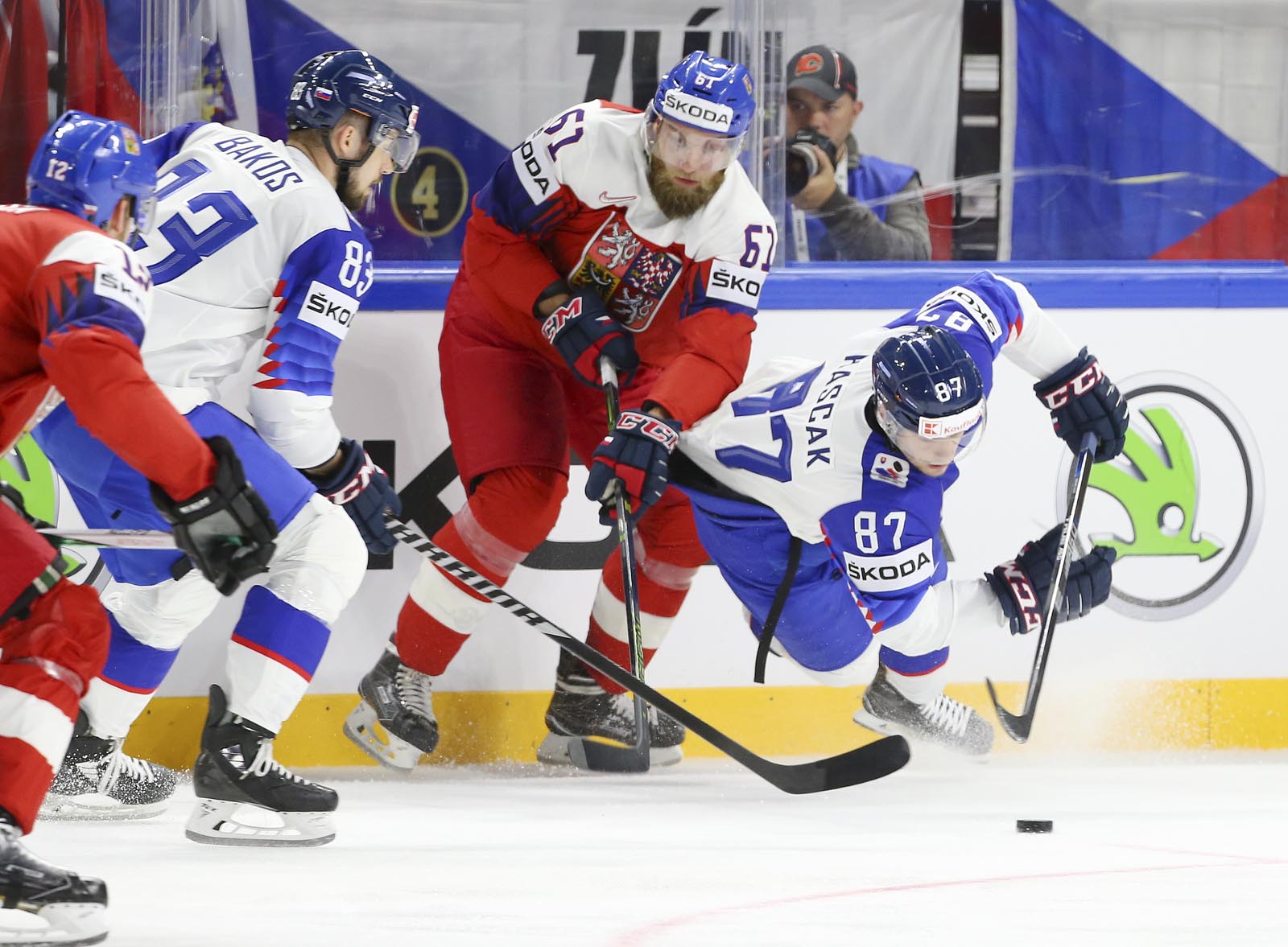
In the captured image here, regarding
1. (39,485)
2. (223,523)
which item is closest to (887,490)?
→ (223,523)

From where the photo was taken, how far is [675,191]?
3.54 metres

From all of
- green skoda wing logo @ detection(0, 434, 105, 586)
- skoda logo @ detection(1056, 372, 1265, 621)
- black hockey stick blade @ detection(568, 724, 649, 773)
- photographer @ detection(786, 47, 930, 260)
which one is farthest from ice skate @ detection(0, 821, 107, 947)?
skoda logo @ detection(1056, 372, 1265, 621)

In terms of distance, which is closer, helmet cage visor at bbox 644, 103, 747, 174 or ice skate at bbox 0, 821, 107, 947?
ice skate at bbox 0, 821, 107, 947

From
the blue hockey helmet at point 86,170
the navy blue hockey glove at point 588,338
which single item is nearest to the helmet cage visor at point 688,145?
the navy blue hockey glove at point 588,338

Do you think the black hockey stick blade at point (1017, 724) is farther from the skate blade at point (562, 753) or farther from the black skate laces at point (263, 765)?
the black skate laces at point (263, 765)

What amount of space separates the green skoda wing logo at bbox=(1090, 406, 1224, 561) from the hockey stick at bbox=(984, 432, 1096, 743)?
37 cm

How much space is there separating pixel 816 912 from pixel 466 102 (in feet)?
7.97

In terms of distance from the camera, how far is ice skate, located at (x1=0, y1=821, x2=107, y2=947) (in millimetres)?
2066

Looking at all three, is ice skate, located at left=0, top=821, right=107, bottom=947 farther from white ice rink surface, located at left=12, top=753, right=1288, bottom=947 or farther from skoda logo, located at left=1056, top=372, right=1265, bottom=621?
skoda logo, located at left=1056, top=372, right=1265, bottom=621

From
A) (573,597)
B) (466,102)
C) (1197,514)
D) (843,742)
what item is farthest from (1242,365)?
(466,102)

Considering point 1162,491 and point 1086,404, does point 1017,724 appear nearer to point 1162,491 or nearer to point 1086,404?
point 1086,404

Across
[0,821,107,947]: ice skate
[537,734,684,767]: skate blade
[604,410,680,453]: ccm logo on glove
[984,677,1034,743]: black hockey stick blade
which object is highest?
[604,410,680,453]: ccm logo on glove

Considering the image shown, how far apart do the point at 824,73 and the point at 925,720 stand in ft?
5.23

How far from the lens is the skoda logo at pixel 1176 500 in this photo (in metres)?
4.00
